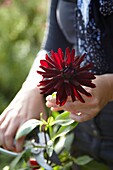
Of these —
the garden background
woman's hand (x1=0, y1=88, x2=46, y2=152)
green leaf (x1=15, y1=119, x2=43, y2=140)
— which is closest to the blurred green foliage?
the garden background

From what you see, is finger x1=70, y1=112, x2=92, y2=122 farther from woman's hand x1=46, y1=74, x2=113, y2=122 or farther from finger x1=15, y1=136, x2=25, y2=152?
finger x1=15, y1=136, x2=25, y2=152

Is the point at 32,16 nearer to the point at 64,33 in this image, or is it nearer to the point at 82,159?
the point at 64,33

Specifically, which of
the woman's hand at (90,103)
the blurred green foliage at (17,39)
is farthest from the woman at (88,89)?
the blurred green foliage at (17,39)

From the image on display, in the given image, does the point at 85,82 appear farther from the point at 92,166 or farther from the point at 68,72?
the point at 92,166

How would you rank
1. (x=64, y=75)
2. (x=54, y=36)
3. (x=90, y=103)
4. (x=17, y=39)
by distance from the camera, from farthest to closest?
(x=17, y=39)
(x=54, y=36)
(x=90, y=103)
(x=64, y=75)

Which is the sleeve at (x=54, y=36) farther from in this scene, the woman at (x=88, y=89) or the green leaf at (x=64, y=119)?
the green leaf at (x=64, y=119)

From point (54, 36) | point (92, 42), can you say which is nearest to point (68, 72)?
point (92, 42)
